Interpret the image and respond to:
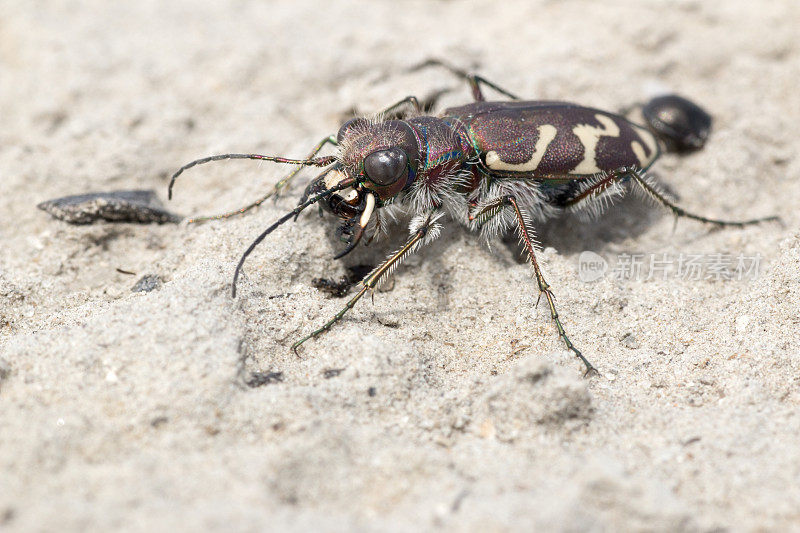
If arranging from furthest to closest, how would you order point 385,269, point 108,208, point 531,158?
point 108,208, point 531,158, point 385,269

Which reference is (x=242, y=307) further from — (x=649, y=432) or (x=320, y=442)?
(x=649, y=432)

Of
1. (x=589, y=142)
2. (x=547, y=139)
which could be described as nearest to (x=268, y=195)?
(x=547, y=139)

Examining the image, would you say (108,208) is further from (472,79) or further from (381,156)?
(472,79)

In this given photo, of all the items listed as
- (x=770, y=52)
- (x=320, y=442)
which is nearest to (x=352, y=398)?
(x=320, y=442)

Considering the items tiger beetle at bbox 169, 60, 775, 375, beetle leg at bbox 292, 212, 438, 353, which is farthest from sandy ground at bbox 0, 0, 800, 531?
tiger beetle at bbox 169, 60, 775, 375

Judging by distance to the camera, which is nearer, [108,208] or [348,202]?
[348,202]

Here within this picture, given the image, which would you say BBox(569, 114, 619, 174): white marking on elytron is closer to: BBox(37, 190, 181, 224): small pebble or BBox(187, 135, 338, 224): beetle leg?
BBox(187, 135, 338, 224): beetle leg
